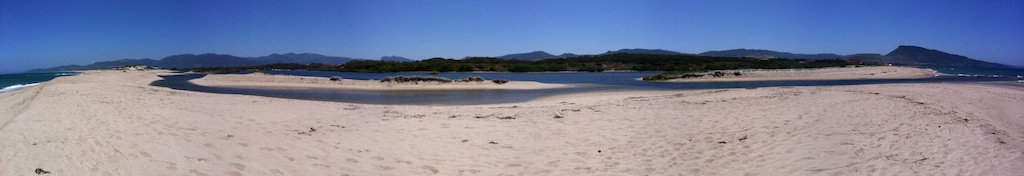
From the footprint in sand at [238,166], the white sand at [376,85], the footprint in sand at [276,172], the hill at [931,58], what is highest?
the hill at [931,58]

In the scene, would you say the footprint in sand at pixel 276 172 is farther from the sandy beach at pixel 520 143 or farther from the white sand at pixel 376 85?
the white sand at pixel 376 85

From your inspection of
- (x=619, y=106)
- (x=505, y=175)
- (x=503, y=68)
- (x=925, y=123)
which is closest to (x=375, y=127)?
(x=505, y=175)

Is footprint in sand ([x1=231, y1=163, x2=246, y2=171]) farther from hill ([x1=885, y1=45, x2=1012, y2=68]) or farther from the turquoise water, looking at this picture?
hill ([x1=885, y1=45, x2=1012, y2=68])

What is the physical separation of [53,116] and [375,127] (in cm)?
509

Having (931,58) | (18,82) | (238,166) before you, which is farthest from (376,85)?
(931,58)

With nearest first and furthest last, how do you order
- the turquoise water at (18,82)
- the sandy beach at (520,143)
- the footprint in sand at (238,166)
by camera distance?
1. the footprint in sand at (238,166)
2. the sandy beach at (520,143)
3. the turquoise water at (18,82)

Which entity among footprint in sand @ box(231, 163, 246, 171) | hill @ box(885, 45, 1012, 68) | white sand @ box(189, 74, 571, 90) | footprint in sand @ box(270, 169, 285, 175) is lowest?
footprint in sand @ box(270, 169, 285, 175)

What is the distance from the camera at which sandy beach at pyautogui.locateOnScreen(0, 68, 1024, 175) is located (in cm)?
492

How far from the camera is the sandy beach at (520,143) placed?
194 inches

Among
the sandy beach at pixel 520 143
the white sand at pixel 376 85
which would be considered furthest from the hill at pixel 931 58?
the sandy beach at pixel 520 143

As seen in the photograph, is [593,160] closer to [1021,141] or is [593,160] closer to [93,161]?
[93,161]

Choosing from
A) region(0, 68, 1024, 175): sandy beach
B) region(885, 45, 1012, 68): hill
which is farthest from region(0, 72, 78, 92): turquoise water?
region(885, 45, 1012, 68): hill

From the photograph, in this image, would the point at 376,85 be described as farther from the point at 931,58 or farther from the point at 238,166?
the point at 931,58

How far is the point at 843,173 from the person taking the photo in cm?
473
